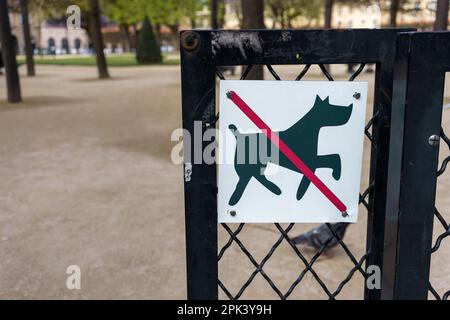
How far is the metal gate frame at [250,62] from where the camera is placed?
1.29m

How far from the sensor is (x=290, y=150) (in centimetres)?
135

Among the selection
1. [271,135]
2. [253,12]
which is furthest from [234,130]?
[253,12]

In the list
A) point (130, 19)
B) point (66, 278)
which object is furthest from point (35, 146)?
point (130, 19)

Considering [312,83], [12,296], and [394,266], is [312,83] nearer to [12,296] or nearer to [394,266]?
[394,266]

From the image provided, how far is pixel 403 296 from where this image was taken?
1363 millimetres

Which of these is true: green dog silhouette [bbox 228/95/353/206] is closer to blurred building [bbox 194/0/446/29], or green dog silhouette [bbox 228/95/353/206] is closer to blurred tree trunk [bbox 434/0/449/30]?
blurred tree trunk [bbox 434/0/449/30]

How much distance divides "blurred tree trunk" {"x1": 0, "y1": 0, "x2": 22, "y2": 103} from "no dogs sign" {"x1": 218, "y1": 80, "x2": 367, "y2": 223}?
40.9ft

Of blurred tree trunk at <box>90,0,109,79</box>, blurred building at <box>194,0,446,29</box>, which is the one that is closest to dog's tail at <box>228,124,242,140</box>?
blurred tree trunk at <box>90,0,109,79</box>

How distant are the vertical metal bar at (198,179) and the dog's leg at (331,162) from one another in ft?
0.94

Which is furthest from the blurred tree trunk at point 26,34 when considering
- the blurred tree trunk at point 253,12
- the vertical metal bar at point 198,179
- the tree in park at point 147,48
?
the vertical metal bar at point 198,179

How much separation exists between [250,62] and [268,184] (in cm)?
33
